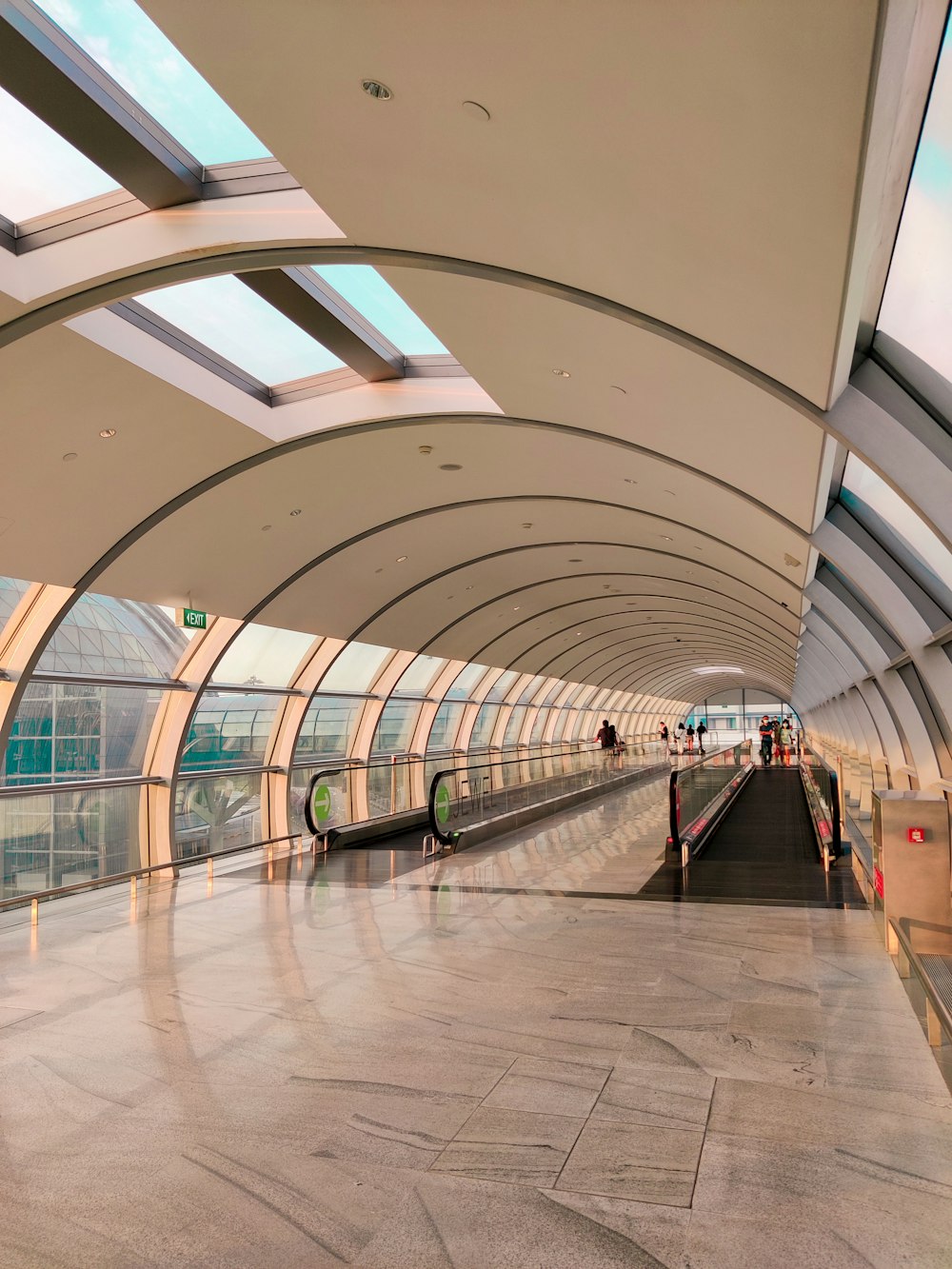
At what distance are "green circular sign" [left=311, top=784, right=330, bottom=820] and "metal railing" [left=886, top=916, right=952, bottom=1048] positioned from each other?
32.9ft

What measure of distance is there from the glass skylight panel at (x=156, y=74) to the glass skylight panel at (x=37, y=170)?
0.75 m

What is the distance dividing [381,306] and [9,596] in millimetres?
8604

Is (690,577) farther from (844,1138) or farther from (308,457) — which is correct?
(844,1138)

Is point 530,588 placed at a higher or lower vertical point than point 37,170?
lower

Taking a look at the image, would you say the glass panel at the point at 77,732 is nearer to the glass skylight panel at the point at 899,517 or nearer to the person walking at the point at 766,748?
the glass skylight panel at the point at 899,517

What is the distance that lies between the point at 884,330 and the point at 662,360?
231 cm

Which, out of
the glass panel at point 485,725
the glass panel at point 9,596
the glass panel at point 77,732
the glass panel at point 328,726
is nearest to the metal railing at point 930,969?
the glass panel at point 9,596

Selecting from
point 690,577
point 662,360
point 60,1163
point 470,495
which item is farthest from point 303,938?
point 690,577

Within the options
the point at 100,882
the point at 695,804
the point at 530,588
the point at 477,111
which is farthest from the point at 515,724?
the point at 477,111

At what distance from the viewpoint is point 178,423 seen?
11.6 meters

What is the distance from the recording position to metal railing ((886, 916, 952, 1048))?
593 centimetres

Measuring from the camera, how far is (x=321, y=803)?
649 inches

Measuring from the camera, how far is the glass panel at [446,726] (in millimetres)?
36406

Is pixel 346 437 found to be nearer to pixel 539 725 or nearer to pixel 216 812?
pixel 216 812
